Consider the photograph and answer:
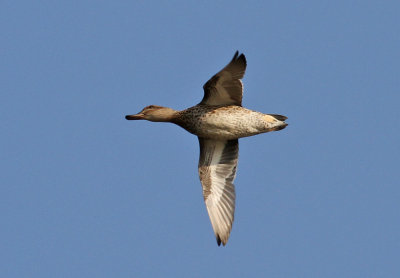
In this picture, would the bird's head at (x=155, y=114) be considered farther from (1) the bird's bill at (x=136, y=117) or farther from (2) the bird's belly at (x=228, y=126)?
(2) the bird's belly at (x=228, y=126)

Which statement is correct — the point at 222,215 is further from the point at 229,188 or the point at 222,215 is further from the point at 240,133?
the point at 240,133

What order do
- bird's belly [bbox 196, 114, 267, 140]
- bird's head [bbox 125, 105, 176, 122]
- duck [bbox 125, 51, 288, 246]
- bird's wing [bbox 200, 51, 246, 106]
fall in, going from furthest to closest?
bird's head [bbox 125, 105, 176, 122] < bird's belly [bbox 196, 114, 267, 140] < duck [bbox 125, 51, 288, 246] < bird's wing [bbox 200, 51, 246, 106]

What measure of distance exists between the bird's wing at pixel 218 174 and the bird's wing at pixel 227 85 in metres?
1.07

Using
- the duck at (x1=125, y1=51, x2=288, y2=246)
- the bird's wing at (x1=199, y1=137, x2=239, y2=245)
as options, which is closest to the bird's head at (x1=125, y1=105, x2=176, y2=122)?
the duck at (x1=125, y1=51, x2=288, y2=246)

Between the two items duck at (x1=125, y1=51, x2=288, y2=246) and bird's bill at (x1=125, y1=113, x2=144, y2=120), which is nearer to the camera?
duck at (x1=125, y1=51, x2=288, y2=246)

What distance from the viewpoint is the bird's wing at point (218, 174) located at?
14.5m

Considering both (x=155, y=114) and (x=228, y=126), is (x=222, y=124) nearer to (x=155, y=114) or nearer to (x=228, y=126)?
(x=228, y=126)

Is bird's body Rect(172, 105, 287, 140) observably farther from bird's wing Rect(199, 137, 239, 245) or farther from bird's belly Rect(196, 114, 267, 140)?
bird's wing Rect(199, 137, 239, 245)

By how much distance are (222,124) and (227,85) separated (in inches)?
28.8

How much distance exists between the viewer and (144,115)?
1465 cm

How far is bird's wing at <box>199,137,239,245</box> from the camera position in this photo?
14532mm

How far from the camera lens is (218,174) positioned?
49.1ft


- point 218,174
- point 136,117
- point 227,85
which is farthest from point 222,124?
point 136,117

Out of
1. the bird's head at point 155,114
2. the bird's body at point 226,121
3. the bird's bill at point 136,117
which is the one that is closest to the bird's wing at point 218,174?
the bird's body at point 226,121
